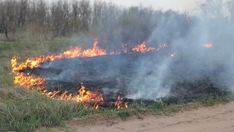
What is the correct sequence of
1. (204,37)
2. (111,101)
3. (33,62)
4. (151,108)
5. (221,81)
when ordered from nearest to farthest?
(151,108)
(111,101)
(221,81)
(33,62)
(204,37)

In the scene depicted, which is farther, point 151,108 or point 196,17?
point 196,17

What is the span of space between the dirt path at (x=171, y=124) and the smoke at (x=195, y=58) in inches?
72.7

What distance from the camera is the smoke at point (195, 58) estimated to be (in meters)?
12.4

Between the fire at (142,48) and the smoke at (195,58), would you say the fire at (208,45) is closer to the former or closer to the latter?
the smoke at (195,58)

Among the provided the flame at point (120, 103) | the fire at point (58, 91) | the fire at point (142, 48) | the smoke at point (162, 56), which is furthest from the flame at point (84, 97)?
the fire at point (142, 48)

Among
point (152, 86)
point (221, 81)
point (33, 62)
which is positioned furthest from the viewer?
point (33, 62)

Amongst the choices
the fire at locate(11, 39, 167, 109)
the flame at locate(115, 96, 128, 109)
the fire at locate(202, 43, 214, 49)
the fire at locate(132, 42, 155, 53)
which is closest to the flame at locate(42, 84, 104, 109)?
the fire at locate(11, 39, 167, 109)

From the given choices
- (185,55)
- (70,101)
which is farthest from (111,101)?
(185,55)

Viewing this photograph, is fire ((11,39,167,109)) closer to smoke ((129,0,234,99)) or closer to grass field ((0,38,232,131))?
grass field ((0,38,232,131))

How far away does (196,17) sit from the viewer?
20.0 meters

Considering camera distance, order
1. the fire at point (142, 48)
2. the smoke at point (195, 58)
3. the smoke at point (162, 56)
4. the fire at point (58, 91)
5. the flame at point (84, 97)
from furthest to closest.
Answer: the fire at point (142, 48), the smoke at point (162, 56), the smoke at point (195, 58), the fire at point (58, 91), the flame at point (84, 97)

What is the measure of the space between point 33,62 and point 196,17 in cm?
848

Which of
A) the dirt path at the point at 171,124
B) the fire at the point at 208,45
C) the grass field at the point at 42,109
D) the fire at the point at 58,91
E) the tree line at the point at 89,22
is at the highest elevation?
the tree line at the point at 89,22

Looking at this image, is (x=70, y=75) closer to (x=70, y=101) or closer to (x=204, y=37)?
(x=70, y=101)
